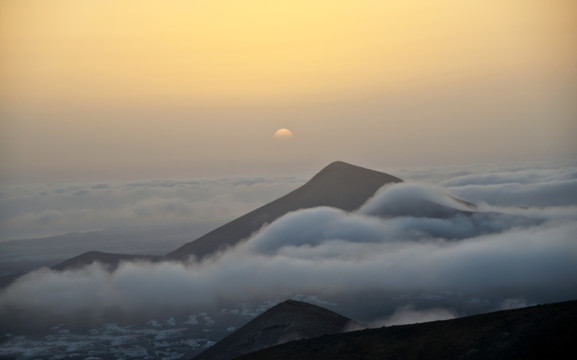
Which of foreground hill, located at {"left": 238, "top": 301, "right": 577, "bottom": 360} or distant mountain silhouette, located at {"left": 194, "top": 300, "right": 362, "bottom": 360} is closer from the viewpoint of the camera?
foreground hill, located at {"left": 238, "top": 301, "right": 577, "bottom": 360}

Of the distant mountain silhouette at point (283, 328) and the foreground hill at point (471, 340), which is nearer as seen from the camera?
the foreground hill at point (471, 340)

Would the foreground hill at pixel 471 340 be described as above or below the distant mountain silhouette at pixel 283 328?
above

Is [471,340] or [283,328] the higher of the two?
[471,340]

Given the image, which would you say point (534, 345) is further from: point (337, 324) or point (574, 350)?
point (337, 324)

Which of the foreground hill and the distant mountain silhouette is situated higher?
the foreground hill
